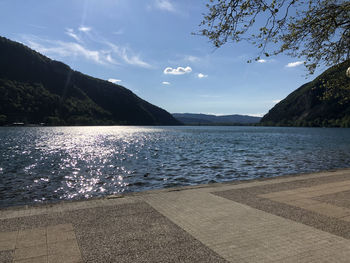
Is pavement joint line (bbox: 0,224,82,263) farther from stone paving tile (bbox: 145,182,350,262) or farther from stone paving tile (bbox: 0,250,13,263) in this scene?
stone paving tile (bbox: 145,182,350,262)

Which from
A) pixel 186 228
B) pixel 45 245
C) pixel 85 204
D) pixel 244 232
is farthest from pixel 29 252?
pixel 244 232

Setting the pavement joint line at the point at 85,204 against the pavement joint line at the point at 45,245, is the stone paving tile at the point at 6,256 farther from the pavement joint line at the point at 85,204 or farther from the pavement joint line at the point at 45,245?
the pavement joint line at the point at 85,204

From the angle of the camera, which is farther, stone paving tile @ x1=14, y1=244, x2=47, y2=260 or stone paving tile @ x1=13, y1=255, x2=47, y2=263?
stone paving tile @ x1=14, y1=244, x2=47, y2=260

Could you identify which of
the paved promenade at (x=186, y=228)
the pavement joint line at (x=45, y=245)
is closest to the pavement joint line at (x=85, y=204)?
the paved promenade at (x=186, y=228)

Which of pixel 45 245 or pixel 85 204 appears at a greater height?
pixel 45 245

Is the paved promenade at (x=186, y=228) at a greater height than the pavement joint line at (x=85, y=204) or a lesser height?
greater

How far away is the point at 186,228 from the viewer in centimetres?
629

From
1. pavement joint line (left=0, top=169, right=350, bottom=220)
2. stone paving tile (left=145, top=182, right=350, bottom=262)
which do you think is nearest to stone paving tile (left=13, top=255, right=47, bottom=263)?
stone paving tile (left=145, top=182, right=350, bottom=262)

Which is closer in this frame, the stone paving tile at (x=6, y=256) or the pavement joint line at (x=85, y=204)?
the stone paving tile at (x=6, y=256)

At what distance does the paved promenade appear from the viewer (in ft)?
16.3

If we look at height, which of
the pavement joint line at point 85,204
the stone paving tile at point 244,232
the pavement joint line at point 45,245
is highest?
the stone paving tile at point 244,232

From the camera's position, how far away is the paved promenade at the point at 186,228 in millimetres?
4957

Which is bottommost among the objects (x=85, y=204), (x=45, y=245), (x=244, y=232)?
(x=85, y=204)

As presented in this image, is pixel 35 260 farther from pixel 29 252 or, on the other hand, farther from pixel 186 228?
pixel 186 228
